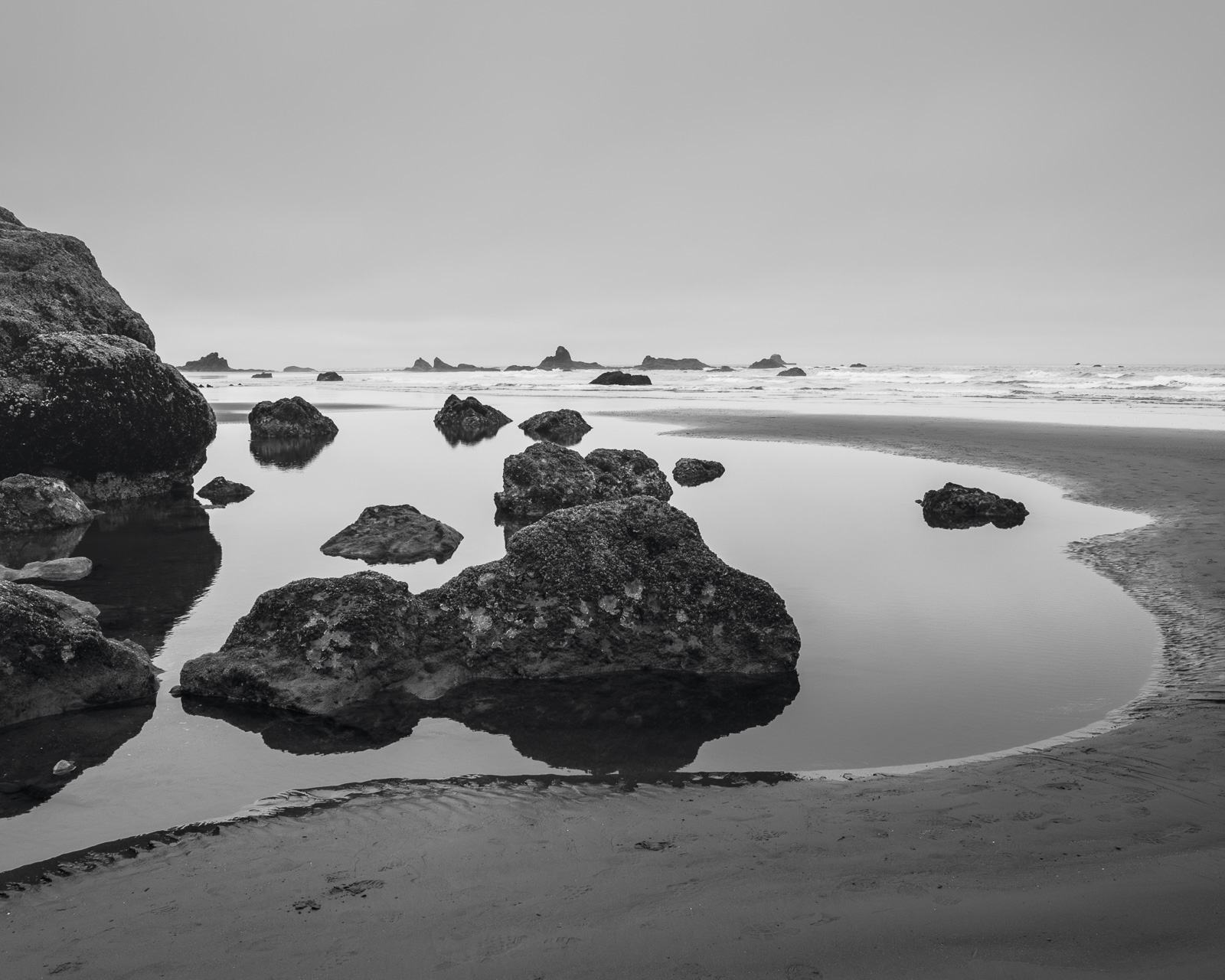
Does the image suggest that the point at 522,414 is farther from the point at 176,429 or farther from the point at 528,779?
the point at 528,779

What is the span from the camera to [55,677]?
5191 mm

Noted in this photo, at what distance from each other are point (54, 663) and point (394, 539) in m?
4.62

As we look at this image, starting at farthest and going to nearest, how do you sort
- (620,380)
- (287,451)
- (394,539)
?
(620,380)
(287,451)
(394,539)

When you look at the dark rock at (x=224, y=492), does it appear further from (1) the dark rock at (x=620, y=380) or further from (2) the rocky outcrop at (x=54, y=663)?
(1) the dark rock at (x=620, y=380)

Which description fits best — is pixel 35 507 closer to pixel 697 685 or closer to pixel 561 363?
pixel 697 685

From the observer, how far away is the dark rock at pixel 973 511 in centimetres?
1130

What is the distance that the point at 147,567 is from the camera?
29.9 ft

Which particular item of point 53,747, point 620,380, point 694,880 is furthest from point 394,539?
point 620,380

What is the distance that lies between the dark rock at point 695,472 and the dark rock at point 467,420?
10.7 m

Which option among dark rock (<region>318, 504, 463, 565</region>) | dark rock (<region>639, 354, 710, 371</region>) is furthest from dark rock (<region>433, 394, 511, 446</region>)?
dark rock (<region>639, 354, 710, 371</region>)

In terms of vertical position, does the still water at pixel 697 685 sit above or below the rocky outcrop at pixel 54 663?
below

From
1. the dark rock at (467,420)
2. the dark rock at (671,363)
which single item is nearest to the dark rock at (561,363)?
the dark rock at (671,363)

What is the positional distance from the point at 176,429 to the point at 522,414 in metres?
20.7

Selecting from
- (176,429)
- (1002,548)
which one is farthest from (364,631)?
(176,429)
